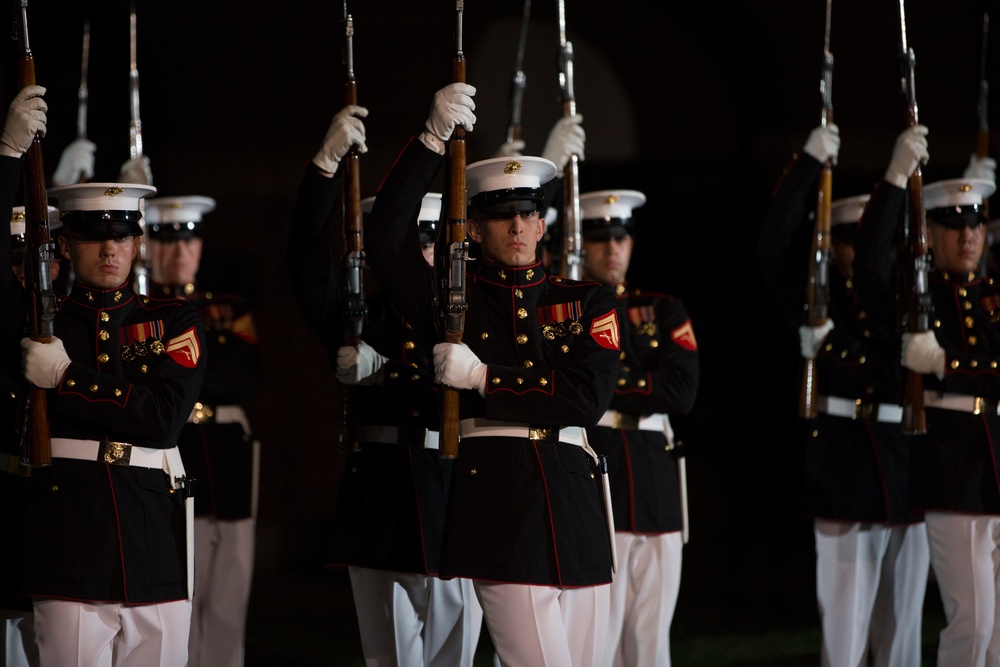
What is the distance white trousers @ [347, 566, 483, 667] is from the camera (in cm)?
476

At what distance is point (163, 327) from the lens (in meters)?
4.18

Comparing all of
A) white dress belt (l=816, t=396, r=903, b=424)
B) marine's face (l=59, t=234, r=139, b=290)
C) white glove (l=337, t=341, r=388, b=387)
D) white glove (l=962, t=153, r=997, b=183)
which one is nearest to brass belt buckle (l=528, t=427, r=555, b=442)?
white glove (l=337, t=341, r=388, b=387)

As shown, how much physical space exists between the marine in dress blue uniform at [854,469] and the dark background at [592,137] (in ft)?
6.53

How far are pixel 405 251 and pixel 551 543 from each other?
1.07 metres

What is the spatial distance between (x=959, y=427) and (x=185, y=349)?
316 cm

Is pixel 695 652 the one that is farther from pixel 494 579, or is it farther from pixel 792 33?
pixel 792 33

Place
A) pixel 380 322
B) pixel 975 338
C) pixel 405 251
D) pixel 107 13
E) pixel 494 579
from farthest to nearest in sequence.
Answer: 1. pixel 107 13
2. pixel 975 338
3. pixel 380 322
4. pixel 405 251
5. pixel 494 579

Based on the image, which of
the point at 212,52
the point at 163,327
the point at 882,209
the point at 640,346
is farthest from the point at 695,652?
the point at 212,52

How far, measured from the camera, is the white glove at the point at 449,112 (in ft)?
13.1

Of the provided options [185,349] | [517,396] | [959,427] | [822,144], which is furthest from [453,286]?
[822,144]

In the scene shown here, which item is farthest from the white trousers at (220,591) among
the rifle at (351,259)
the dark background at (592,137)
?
the dark background at (592,137)

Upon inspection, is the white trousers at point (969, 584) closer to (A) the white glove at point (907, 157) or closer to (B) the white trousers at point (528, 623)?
(A) the white glove at point (907, 157)

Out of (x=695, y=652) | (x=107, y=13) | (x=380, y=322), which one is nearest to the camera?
(x=380, y=322)

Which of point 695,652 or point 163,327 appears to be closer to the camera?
point 163,327
